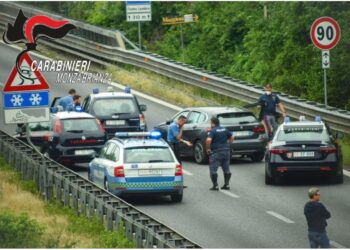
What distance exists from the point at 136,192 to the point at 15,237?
19.2 ft

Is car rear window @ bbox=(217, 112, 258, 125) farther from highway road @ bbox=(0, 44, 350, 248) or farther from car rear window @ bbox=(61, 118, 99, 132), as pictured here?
car rear window @ bbox=(61, 118, 99, 132)

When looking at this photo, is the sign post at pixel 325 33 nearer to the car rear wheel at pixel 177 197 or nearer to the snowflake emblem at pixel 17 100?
the car rear wheel at pixel 177 197

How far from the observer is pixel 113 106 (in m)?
34.6

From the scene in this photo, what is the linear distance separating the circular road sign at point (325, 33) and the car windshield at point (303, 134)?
416 cm

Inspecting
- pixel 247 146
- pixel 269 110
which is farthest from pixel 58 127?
pixel 269 110

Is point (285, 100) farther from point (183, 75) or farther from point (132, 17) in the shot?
point (132, 17)

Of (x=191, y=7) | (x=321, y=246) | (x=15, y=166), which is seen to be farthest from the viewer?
(x=191, y=7)

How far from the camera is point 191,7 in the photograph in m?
52.4

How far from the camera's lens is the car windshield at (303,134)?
92.5 feet

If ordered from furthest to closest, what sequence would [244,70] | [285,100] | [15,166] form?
[244,70] → [285,100] → [15,166]

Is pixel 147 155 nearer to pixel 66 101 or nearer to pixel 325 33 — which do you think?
pixel 325 33


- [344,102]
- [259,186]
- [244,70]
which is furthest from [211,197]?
[244,70]

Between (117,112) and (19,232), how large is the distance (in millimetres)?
14441

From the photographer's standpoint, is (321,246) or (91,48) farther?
(91,48)
